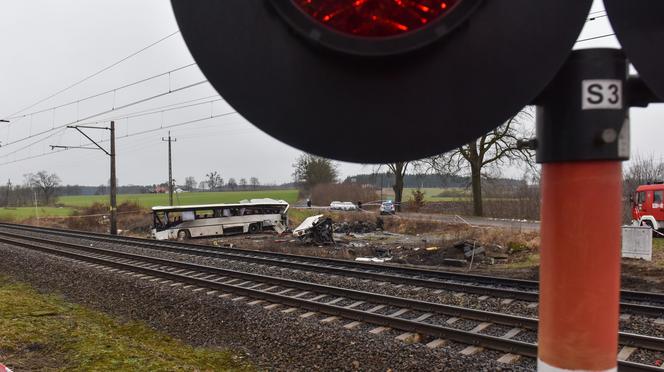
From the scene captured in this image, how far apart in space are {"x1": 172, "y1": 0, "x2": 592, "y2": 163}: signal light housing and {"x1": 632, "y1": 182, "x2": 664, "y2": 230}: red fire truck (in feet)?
80.5

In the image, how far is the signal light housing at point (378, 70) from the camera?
0.90 m

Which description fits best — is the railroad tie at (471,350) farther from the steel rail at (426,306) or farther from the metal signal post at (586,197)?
the metal signal post at (586,197)

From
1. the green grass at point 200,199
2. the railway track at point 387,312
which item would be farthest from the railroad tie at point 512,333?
the green grass at point 200,199

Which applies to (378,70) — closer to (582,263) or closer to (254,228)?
(582,263)

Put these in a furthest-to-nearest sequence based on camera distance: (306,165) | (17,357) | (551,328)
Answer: (306,165)
(17,357)
(551,328)

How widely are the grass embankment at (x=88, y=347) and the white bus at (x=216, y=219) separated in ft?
56.3

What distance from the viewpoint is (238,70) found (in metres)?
0.97

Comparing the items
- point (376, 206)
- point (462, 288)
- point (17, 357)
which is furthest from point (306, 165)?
point (17, 357)

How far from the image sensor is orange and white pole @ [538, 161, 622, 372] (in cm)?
101

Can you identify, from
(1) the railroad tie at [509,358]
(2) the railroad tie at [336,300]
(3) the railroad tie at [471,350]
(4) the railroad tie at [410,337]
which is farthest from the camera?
A: (2) the railroad tie at [336,300]

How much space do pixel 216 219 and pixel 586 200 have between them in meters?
26.5

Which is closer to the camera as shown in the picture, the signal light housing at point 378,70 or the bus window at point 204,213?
the signal light housing at point 378,70

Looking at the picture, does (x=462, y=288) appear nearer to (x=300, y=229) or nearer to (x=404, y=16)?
(x=404, y=16)

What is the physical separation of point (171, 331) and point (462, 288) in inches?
215
